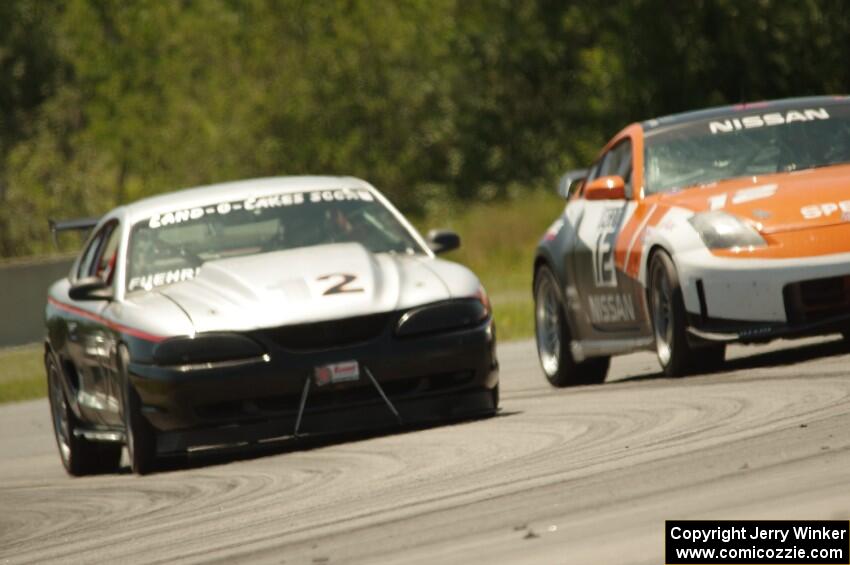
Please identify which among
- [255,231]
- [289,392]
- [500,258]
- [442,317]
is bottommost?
[500,258]

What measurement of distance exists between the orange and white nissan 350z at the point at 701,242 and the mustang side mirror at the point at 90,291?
2.84m

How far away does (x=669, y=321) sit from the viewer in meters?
10.8

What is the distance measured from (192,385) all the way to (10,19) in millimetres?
40815

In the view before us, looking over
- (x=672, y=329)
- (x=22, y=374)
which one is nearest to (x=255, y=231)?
(x=672, y=329)

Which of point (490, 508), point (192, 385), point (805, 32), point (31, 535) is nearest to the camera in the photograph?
point (490, 508)

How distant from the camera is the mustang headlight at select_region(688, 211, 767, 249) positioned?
1036 centimetres

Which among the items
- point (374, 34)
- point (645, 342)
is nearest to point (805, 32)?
point (374, 34)

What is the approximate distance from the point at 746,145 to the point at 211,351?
3601 mm

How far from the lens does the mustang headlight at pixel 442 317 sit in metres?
9.75

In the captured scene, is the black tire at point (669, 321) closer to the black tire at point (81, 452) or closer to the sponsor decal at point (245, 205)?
the sponsor decal at point (245, 205)

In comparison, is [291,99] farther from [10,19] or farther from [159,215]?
[159,215]

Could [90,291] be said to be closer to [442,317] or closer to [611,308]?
[442,317]

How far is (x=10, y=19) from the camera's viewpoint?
4888cm

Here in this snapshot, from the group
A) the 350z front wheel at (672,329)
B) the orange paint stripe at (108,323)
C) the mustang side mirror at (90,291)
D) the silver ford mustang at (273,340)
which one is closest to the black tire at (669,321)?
the 350z front wheel at (672,329)
